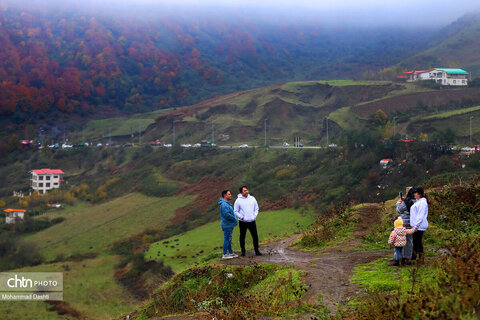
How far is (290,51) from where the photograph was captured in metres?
151

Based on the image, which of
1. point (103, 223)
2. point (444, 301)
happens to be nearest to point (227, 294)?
point (444, 301)

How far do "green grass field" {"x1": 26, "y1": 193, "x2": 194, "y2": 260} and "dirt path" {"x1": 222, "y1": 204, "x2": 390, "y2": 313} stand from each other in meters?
24.5

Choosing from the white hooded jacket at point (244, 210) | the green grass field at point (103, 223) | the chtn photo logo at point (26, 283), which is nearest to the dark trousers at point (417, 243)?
the white hooded jacket at point (244, 210)

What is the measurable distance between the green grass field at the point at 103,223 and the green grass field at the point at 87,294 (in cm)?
307

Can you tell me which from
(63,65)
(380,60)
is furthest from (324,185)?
(380,60)

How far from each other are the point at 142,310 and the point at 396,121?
4341 cm

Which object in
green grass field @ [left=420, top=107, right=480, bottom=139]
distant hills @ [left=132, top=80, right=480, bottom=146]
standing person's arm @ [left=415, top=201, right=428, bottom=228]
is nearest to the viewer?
standing person's arm @ [left=415, top=201, right=428, bottom=228]

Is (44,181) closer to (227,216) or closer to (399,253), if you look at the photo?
(227,216)

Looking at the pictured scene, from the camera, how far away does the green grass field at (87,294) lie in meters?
21.3

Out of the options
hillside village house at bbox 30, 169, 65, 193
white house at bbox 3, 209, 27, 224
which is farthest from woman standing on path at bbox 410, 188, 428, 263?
hillside village house at bbox 30, 169, 65, 193

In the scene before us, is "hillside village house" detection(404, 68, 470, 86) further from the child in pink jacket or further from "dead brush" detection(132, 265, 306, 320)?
"dead brush" detection(132, 265, 306, 320)

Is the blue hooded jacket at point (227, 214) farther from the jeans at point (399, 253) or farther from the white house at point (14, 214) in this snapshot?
the white house at point (14, 214)

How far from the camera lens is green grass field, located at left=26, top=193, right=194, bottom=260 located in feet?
112

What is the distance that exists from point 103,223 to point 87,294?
14.5 meters
